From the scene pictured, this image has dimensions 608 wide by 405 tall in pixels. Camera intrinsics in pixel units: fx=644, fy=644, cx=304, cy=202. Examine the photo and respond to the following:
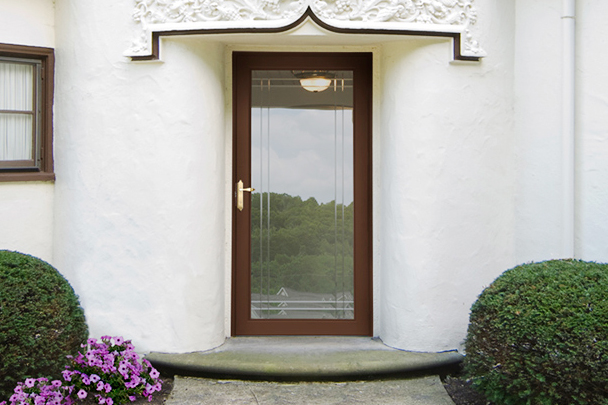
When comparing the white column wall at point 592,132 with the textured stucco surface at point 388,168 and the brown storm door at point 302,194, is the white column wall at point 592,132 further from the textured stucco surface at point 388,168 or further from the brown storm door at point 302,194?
the brown storm door at point 302,194

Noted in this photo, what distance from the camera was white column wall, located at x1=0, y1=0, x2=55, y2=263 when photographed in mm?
4992

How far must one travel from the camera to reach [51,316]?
4215 millimetres

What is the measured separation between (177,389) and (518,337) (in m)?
2.34

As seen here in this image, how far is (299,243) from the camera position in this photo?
5484 millimetres

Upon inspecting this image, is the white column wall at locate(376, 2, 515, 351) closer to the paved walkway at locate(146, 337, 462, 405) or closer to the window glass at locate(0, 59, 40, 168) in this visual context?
the paved walkway at locate(146, 337, 462, 405)

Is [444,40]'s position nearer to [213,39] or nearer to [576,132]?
[576,132]

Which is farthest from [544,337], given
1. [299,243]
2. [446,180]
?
[299,243]

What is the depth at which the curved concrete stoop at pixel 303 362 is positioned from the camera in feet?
15.3

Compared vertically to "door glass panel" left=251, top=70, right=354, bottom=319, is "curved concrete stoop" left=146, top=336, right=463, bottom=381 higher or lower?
lower

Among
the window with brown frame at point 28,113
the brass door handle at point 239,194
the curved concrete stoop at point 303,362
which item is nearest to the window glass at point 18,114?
the window with brown frame at point 28,113

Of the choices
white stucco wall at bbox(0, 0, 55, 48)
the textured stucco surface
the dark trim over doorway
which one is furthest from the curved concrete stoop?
white stucco wall at bbox(0, 0, 55, 48)

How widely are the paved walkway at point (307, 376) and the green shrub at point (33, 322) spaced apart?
753 millimetres

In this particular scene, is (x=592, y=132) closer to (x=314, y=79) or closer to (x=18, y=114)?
(x=314, y=79)

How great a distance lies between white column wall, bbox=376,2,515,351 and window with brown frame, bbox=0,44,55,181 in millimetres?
2732
